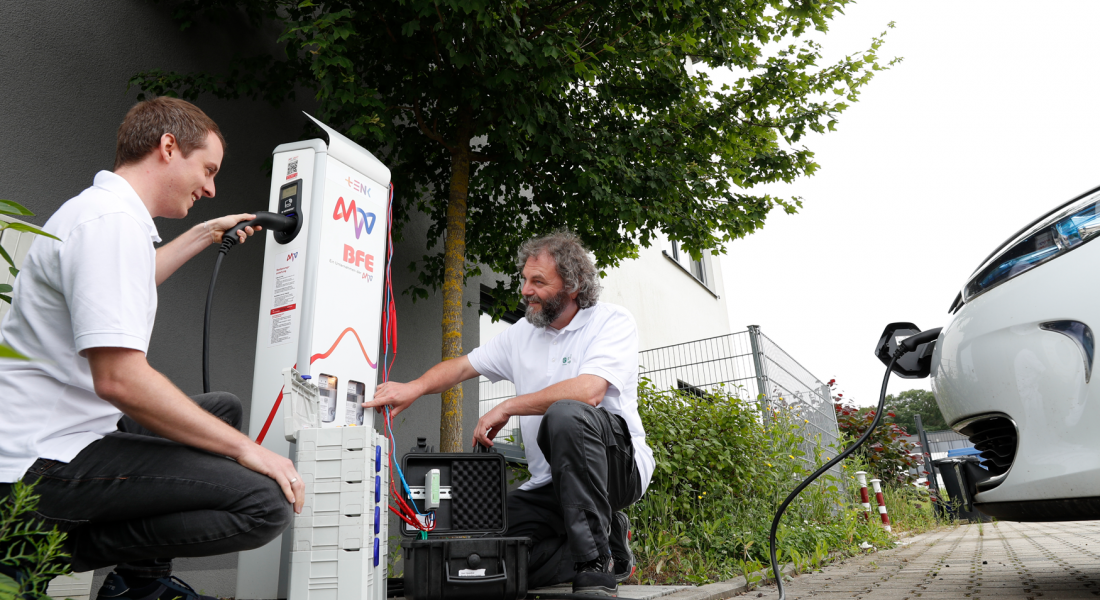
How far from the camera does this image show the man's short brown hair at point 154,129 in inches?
63.3

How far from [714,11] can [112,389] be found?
3396 millimetres

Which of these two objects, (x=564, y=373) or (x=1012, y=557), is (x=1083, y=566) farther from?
(x=564, y=373)

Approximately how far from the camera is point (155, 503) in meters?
1.40

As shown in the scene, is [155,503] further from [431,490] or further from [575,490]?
[575,490]

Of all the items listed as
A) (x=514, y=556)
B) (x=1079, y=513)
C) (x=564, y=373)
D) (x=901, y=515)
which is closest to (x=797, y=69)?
(x=564, y=373)

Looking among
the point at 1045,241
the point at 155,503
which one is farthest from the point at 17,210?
the point at 1045,241

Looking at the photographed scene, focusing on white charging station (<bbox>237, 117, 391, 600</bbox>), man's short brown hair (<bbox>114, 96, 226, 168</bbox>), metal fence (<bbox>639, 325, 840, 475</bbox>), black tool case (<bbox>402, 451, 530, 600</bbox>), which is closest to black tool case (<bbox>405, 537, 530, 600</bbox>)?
black tool case (<bbox>402, 451, 530, 600</bbox>)

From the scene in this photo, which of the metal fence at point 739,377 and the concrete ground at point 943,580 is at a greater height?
the metal fence at point 739,377

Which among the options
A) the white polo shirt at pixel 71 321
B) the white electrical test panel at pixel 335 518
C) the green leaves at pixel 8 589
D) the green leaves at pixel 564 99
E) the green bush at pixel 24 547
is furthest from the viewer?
the green leaves at pixel 564 99

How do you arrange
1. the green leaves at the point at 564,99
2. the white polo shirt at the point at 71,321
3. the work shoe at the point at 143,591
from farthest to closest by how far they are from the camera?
1. the green leaves at the point at 564,99
2. the work shoe at the point at 143,591
3. the white polo shirt at the point at 71,321

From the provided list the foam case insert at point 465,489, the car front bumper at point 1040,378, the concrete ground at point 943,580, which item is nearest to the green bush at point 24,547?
the foam case insert at point 465,489

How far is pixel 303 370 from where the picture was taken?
2168 mm

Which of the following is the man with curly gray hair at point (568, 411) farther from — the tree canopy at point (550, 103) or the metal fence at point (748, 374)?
the metal fence at point (748, 374)

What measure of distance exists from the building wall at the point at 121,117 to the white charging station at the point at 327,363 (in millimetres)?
1407
